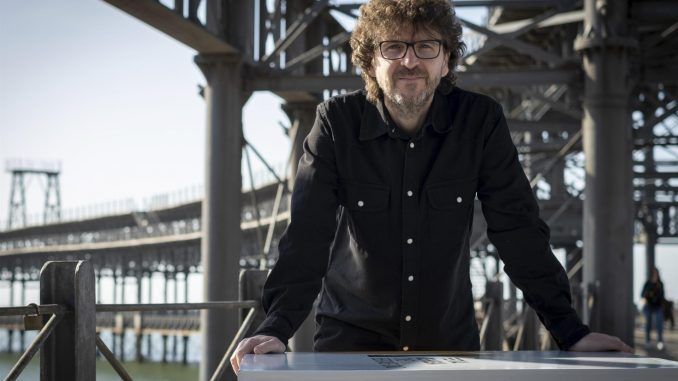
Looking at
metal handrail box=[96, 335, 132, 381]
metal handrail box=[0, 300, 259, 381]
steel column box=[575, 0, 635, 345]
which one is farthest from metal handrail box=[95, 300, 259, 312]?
steel column box=[575, 0, 635, 345]

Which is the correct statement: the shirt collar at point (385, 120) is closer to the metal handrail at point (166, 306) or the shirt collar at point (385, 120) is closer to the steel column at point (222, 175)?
the metal handrail at point (166, 306)

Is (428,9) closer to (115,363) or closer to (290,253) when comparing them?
(290,253)

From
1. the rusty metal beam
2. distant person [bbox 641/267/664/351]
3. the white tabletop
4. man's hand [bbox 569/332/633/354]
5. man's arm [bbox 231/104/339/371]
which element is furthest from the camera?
distant person [bbox 641/267/664/351]

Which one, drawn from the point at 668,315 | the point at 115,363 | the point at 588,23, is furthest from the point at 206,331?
the point at 668,315

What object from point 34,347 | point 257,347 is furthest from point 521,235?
point 34,347

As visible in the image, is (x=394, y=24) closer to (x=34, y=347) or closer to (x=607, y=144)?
(x=34, y=347)

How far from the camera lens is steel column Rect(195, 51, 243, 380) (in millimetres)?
12438

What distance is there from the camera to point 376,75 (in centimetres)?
312

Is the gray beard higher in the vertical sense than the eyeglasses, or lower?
lower

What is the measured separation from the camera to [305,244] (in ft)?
9.74

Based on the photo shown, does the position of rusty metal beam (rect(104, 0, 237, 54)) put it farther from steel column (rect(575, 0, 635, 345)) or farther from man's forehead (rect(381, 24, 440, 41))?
man's forehead (rect(381, 24, 440, 41))

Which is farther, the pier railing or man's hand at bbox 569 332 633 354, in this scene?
the pier railing

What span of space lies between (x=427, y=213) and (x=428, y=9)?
64cm

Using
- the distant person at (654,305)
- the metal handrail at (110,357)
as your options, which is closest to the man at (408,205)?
the metal handrail at (110,357)
